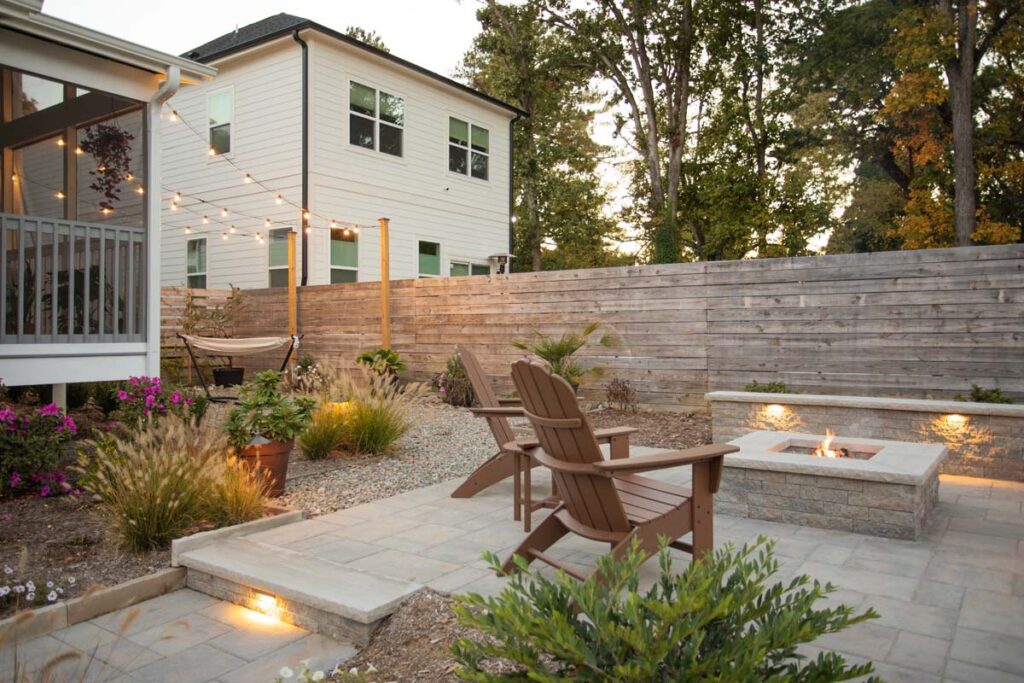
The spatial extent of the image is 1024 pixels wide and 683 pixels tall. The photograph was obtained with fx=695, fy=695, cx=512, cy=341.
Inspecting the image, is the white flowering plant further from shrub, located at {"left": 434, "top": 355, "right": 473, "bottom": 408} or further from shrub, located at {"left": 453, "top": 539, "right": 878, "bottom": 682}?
shrub, located at {"left": 434, "top": 355, "right": 473, "bottom": 408}

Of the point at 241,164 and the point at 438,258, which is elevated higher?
the point at 241,164

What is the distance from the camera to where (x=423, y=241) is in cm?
1354

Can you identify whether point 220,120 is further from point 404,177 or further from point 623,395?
point 623,395

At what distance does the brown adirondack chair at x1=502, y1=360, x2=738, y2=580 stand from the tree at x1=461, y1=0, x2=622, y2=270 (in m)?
16.1

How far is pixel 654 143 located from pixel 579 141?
19.9ft

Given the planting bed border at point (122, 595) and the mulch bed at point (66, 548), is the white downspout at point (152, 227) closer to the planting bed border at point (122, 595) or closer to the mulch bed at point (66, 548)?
the mulch bed at point (66, 548)

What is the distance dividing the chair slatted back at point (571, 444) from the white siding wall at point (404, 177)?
9.63 meters

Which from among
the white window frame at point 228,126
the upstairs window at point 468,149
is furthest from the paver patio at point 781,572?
the upstairs window at point 468,149

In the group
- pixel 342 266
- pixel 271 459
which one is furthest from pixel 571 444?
pixel 342 266

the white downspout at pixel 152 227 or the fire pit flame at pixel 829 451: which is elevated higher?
the white downspout at pixel 152 227

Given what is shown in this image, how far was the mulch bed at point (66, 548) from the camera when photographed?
315 centimetres

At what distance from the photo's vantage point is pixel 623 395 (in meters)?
7.94

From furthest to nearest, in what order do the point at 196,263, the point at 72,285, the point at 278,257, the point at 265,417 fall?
1. the point at 196,263
2. the point at 278,257
3. the point at 72,285
4. the point at 265,417

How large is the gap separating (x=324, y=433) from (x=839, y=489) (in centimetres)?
376
